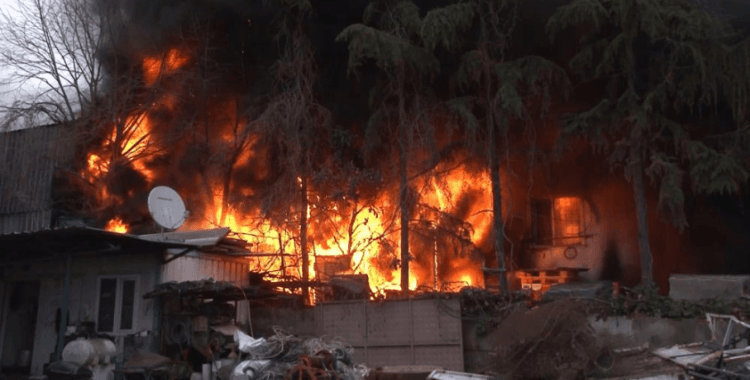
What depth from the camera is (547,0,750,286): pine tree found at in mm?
16156

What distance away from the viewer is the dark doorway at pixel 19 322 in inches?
717

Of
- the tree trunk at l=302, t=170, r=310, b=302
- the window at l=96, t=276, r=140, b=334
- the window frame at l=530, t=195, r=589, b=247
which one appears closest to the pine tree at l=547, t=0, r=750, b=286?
the window frame at l=530, t=195, r=589, b=247

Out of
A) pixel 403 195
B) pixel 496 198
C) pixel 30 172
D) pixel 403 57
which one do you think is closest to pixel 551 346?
pixel 496 198

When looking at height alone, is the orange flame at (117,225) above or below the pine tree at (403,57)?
below

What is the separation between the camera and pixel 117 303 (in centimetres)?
1612

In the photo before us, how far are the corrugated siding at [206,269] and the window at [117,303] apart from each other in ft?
2.93

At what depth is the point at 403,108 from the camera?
19578mm

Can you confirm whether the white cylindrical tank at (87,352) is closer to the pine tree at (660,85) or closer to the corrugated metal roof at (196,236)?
the corrugated metal roof at (196,236)

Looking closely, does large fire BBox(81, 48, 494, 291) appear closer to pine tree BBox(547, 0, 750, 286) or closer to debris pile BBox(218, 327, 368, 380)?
pine tree BBox(547, 0, 750, 286)

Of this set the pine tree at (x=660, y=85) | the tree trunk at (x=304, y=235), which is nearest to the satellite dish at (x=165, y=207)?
the tree trunk at (x=304, y=235)

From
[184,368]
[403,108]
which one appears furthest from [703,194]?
[184,368]

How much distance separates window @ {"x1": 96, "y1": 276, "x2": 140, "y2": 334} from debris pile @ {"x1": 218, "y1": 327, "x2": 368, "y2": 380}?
13.4ft

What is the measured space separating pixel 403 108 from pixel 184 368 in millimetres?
9839

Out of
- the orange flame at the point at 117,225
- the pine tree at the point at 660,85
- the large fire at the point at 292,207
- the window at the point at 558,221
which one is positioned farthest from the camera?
the orange flame at the point at 117,225
